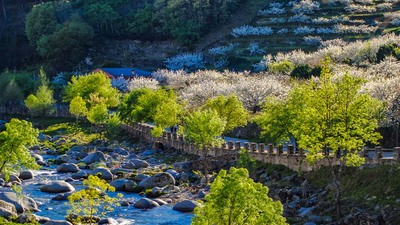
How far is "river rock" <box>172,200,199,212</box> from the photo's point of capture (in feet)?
189

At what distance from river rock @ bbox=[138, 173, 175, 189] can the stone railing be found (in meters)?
7.18

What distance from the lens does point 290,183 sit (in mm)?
58750

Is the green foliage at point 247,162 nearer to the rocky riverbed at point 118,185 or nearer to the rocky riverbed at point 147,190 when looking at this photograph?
the rocky riverbed at point 147,190

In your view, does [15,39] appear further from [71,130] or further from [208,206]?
[208,206]

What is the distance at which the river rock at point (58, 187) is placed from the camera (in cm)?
6612

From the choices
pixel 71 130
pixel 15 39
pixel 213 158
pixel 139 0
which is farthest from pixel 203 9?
pixel 213 158

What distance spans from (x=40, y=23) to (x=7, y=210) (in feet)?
440

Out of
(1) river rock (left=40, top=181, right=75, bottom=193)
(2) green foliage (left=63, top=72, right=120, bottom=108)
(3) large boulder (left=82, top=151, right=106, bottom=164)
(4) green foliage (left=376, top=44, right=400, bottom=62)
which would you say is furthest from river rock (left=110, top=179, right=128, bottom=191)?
(4) green foliage (left=376, top=44, right=400, bottom=62)

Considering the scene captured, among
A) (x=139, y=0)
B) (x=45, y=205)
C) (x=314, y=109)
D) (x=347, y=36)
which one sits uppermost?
(x=139, y=0)

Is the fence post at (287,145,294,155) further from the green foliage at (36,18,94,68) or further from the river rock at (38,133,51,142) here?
the green foliage at (36,18,94,68)

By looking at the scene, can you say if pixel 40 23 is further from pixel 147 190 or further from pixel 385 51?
pixel 147 190

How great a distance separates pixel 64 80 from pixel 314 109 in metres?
120

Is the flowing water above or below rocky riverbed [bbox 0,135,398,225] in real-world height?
below

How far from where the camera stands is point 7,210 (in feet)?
177
